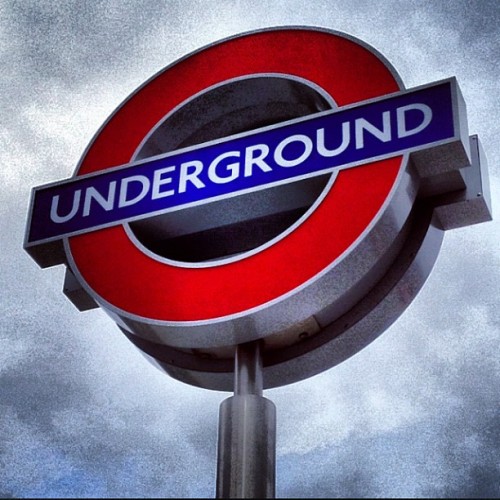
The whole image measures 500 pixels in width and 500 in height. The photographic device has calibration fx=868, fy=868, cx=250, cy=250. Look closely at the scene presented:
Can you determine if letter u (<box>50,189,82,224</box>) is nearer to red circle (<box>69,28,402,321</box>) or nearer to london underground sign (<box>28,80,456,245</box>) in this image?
london underground sign (<box>28,80,456,245</box>)

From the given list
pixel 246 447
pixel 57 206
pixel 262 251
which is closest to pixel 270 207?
pixel 262 251

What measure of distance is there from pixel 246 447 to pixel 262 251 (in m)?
1.04

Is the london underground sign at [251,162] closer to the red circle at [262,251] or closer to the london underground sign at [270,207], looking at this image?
the london underground sign at [270,207]

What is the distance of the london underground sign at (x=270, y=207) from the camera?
4.23 metres

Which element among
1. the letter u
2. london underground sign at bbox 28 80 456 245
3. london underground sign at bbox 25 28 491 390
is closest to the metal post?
london underground sign at bbox 25 28 491 390

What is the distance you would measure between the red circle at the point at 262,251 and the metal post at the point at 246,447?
47 cm

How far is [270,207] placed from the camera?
4.82 metres

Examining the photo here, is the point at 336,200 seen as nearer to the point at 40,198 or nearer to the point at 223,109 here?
the point at 223,109

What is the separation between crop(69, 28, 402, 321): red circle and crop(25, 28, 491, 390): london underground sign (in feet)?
0.03

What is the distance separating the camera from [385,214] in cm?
422

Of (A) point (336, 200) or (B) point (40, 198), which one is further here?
(B) point (40, 198)

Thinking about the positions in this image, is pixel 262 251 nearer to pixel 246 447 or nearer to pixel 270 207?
pixel 270 207

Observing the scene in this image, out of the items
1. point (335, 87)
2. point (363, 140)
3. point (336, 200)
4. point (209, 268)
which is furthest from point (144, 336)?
point (335, 87)

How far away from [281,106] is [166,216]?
3.86 ft
